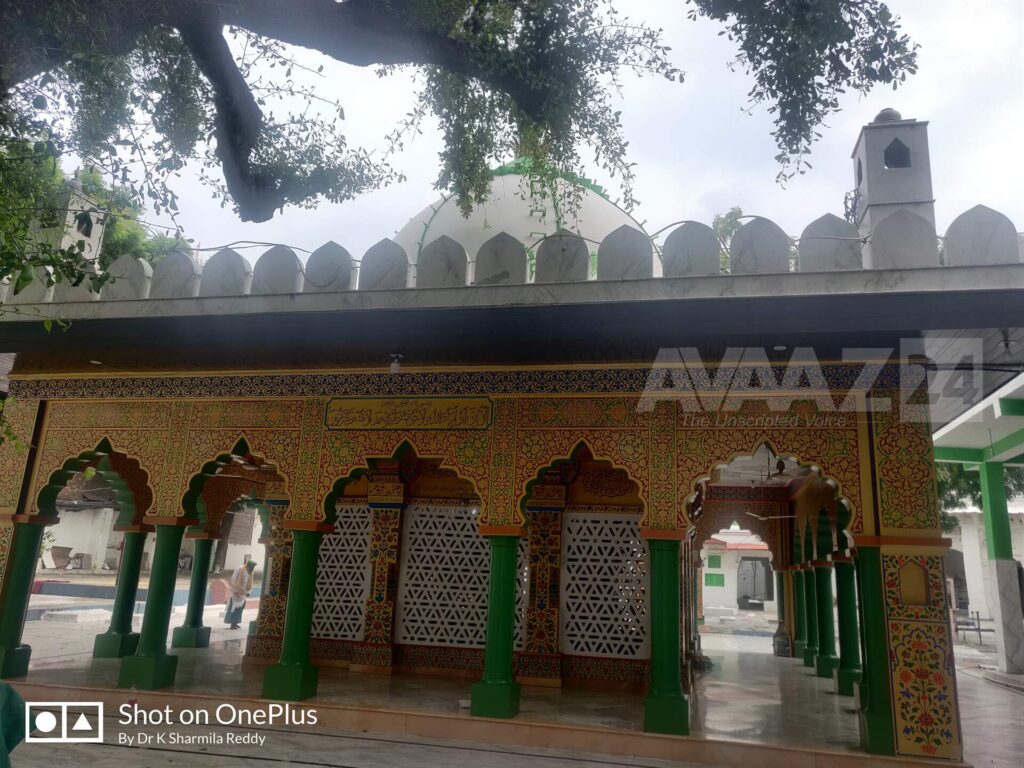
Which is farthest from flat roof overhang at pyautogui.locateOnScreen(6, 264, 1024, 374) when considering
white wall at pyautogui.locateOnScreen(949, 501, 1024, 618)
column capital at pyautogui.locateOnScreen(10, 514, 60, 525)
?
white wall at pyautogui.locateOnScreen(949, 501, 1024, 618)

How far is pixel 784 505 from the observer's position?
10.1 meters

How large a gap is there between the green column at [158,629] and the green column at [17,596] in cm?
92

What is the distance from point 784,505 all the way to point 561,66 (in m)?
7.42

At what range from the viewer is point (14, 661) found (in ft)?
19.5

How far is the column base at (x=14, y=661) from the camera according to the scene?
585cm

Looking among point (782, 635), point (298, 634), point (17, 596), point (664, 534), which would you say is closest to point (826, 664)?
point (782, 635)

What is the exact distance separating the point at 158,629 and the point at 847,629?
21.0ft

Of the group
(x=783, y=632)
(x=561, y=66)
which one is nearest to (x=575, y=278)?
(x=561, y=66)

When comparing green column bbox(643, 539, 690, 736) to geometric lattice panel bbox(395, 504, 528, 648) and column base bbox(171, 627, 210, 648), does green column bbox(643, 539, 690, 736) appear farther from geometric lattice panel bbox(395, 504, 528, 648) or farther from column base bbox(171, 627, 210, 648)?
column base bbox(171, 627, 210, 648)

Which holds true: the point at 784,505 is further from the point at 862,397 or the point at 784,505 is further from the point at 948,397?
the point at 862,397

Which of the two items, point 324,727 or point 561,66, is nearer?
point 561,66

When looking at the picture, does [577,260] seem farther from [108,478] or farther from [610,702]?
[108,478]

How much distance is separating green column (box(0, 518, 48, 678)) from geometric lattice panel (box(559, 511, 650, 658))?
4.65 m

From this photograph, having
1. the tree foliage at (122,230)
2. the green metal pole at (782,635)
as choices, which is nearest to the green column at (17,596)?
the tree foliage at (122,230)
